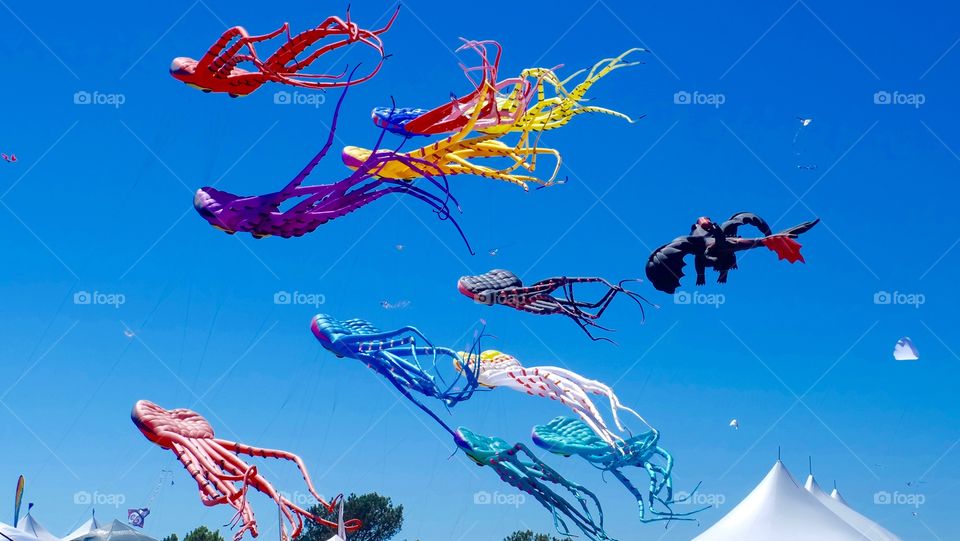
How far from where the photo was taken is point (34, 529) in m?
43.4

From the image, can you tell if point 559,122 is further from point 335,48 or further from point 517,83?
point 335,48

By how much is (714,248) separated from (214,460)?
779 centimetres

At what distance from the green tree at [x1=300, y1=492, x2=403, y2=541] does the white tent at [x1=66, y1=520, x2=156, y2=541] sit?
18749mm

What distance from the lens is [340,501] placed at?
20.4m

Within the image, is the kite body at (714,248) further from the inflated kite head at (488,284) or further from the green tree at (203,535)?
the green tree at (203,535)

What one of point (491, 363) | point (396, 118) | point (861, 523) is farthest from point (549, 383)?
point (861, 523)

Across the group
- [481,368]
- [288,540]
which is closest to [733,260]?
[481,368]

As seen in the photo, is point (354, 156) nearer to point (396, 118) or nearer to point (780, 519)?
point (396, 118)

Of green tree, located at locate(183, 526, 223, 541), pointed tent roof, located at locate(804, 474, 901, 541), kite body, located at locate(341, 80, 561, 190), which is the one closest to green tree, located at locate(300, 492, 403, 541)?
green tree, located at locate(183, 526, 223, 541)

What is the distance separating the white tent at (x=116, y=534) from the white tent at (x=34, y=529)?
9.39 m

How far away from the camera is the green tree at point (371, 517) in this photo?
5219 centimetres

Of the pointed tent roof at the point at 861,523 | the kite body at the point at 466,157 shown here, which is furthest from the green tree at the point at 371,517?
the kite body at the point at 466,157

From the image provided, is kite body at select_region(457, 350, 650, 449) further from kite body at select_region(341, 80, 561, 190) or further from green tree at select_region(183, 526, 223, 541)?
green tree at select_region(183, 526, 223, 541)

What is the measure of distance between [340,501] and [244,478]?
2.07 m
